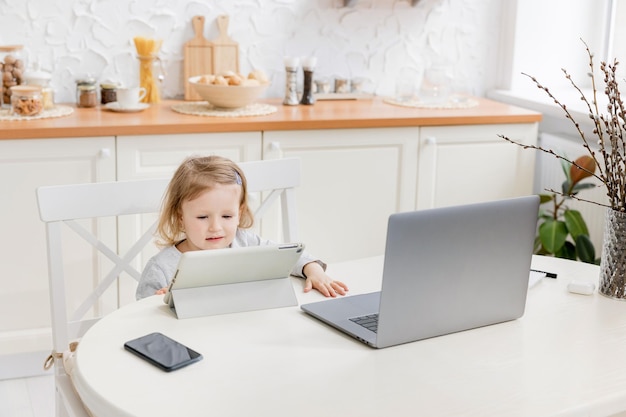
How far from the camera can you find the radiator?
11.1ft

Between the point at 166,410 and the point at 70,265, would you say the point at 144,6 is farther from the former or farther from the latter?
the point at 166,410

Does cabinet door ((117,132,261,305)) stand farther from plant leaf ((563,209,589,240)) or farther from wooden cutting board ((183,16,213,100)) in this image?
plant leaf ((563,209,589,240))

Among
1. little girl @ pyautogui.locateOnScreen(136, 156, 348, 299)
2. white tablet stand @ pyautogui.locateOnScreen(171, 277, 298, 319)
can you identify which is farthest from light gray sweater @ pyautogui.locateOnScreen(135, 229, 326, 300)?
white tablet stand @ pyautogui.locateOnScreen(171, 277, 298, 319)

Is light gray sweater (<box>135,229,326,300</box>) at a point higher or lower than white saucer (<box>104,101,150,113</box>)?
lower

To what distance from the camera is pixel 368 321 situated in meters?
1.58

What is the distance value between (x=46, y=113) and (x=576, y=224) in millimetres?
1930

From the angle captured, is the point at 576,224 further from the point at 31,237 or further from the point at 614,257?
the point at 31,237

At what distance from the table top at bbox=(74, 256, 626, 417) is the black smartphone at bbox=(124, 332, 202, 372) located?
0.6 inches

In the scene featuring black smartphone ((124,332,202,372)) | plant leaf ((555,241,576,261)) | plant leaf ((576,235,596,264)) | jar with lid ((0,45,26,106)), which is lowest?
plant leaf ((555,241,576,261))

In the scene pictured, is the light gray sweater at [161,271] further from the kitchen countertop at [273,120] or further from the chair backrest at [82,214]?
the kitchen countertop at [273,120]

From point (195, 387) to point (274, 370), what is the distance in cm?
13

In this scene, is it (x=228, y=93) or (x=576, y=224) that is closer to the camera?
(x=228, y=93)

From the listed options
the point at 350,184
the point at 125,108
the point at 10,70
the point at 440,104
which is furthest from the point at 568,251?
the point at 10,70

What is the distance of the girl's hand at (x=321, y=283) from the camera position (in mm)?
1731
